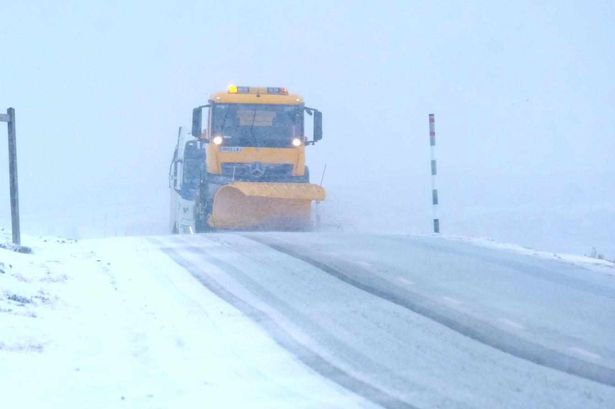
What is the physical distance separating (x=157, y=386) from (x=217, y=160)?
13.6 meters

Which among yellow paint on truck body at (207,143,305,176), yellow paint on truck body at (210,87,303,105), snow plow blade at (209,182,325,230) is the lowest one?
snow plow blade at (209,182,325,230)

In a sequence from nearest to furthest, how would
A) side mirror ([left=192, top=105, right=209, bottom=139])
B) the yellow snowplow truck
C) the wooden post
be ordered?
the wooden post
the yellow snowplow truck
side mirror ([left=192, top=105, right=209, bottom=139])

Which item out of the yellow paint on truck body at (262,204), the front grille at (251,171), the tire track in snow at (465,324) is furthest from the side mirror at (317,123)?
the tire track in snow at (465,324)

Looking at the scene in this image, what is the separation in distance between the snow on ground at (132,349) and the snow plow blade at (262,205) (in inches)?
326

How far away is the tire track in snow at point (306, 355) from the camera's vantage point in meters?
5.99

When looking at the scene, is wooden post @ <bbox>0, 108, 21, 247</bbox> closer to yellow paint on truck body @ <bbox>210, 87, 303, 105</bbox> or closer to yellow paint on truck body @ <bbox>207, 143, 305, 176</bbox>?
yellow paint on truck body @ <bbox>207, 143, 305, 176</bbox>

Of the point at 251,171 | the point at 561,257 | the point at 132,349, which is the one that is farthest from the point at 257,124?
the point at 132,349

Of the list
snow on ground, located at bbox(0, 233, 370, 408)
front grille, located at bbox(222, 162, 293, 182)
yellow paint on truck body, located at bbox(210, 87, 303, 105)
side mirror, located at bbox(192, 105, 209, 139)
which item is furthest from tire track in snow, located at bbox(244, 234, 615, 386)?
yellow paint on truck body, located at bbox(210, 87, 303, 105)

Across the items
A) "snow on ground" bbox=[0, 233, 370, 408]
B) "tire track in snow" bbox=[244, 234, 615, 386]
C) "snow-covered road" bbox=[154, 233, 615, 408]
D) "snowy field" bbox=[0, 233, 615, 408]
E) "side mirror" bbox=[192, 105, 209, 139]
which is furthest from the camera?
"side mirror" bbox=[192, 105, 209, 139]

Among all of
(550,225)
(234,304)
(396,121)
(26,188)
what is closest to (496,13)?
(396,121)

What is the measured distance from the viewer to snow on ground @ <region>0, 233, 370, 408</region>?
18.8 ft

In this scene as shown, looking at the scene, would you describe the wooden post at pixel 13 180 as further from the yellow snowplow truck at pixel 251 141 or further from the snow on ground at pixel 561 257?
the yellow snowplow truck at pixel 251 141

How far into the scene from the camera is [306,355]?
697 cm

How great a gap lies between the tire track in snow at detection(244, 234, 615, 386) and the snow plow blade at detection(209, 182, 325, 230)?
6.65 meters
